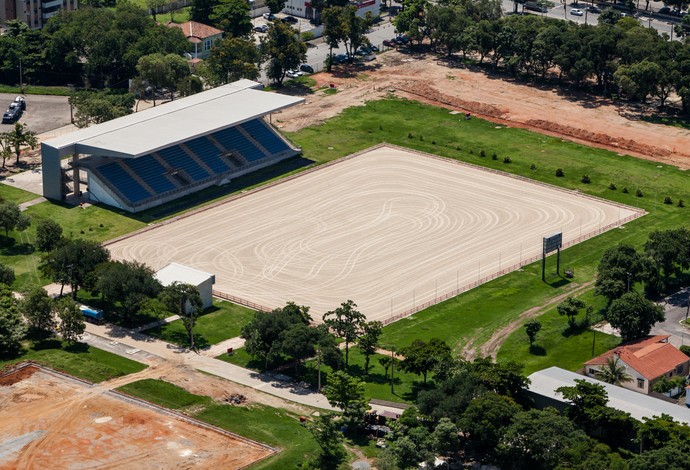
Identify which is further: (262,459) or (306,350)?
(306,350)

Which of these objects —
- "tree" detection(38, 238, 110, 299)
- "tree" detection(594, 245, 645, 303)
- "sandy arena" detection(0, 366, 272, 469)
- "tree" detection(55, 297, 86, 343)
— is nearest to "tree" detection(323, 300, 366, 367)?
"sandy arena" detection(0, 366, 272, 469)

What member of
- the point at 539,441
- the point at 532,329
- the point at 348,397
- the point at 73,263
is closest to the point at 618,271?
the point at 532,329

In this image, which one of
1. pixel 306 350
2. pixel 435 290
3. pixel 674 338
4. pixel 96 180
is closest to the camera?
pixel 306 350

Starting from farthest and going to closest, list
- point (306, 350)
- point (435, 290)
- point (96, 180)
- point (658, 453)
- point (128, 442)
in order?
1. point (96, 180)
2. point (435, 290)
3. point (306, 350)
4. point (128, 442)
5. point (658, 453)

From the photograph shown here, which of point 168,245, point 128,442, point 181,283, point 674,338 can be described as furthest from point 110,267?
point 674,338

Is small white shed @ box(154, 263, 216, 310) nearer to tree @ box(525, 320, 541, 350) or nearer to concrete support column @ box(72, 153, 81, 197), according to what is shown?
concrete support column @ box(72, 153, 81, 197)

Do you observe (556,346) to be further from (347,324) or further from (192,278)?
(192,278)

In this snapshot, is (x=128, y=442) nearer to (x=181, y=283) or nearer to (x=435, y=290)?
(x=181, y=283)
